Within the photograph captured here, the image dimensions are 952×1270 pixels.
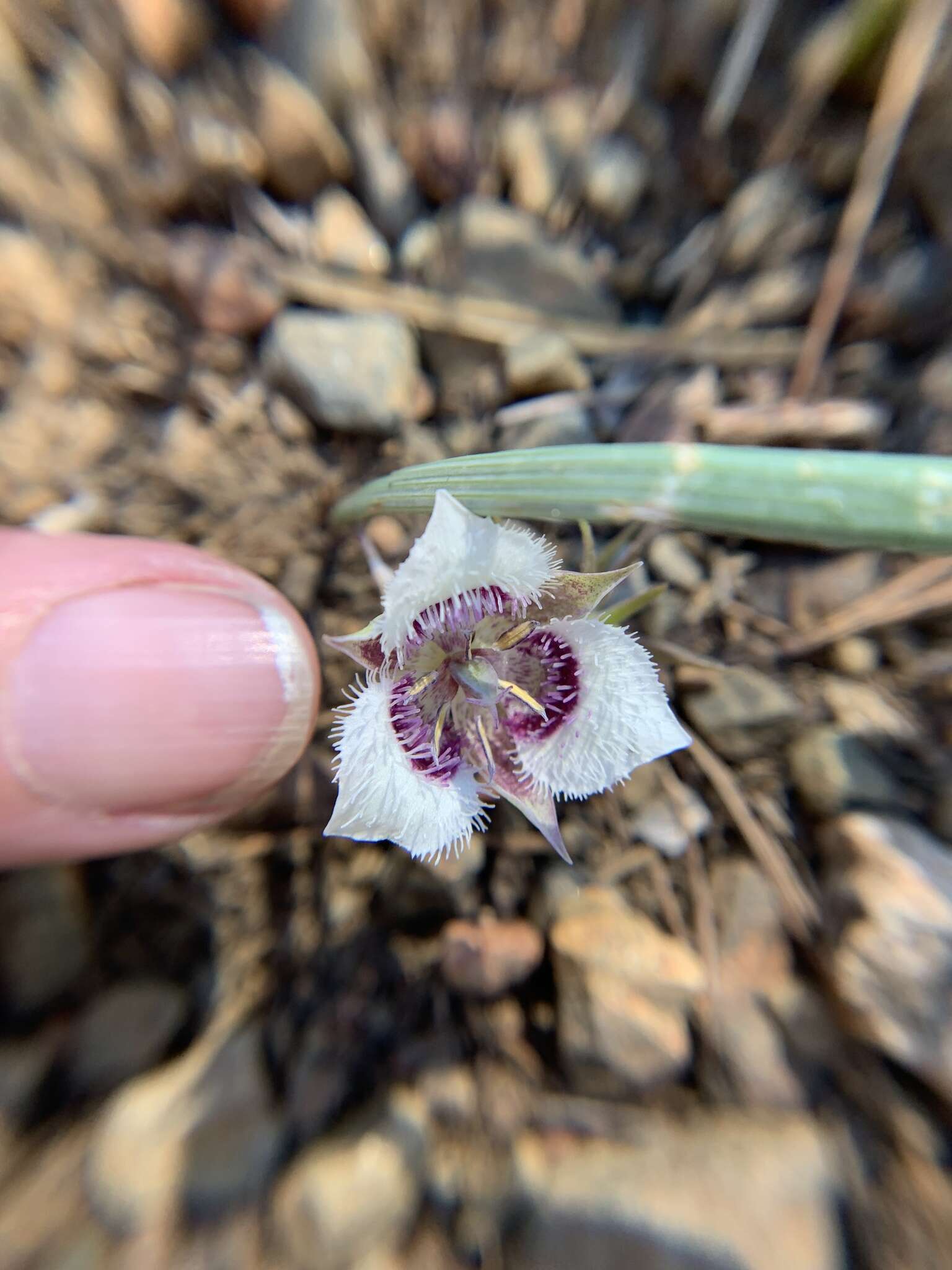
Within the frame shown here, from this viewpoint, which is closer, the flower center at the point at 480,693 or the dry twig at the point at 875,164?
the flower center at the point at 480,693

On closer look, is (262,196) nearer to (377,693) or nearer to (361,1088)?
(377,693)

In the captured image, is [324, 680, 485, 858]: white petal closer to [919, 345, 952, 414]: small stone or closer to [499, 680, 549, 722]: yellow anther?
[499, 680, 549, 722]: yellow anther

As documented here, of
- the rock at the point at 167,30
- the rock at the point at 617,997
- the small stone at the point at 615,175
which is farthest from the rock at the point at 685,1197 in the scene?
the rock at the point at 167,30

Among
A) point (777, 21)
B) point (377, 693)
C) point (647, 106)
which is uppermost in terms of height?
point (777, 21)

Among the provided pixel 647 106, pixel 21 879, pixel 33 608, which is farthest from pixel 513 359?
pixel 21 879

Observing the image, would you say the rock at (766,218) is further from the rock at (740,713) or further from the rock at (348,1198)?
the rock at (348,1198)

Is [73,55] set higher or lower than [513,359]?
higher

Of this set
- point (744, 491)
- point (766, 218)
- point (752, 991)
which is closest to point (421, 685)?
point (744, 491)

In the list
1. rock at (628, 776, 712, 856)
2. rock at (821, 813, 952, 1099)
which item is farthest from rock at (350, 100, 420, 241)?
rock at (821, 813, 952, 1099)
